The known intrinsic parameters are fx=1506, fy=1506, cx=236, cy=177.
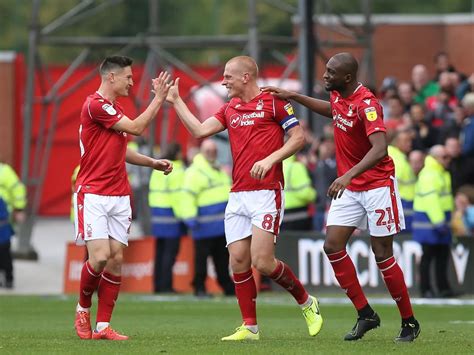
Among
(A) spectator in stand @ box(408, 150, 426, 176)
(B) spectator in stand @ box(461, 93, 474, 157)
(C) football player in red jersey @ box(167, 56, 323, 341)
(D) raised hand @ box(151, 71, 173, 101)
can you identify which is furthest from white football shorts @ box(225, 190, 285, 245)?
(B) spectator in stand @ box(461, 93, 474, 157)

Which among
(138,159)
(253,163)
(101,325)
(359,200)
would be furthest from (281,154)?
(101,325)

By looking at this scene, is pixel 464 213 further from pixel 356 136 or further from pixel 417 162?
pixel 356 136

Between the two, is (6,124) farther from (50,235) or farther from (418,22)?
(418,22)

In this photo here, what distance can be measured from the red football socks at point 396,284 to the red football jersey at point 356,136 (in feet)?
2.29

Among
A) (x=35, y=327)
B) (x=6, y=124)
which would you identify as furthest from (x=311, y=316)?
(x=6, y=124)

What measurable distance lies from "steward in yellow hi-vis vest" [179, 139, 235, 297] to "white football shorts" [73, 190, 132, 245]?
8420 mm

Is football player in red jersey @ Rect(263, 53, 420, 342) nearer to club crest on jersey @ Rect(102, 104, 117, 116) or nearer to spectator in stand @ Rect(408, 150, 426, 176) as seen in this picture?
club crest on jersey @ Rect(102, 104, 117, 116)

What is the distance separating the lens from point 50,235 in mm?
36406

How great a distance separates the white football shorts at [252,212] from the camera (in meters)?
13.4

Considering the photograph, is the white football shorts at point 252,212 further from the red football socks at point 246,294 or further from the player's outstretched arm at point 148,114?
the player's outstretched arm at point 148,114

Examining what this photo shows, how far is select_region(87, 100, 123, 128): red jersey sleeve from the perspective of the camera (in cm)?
1340

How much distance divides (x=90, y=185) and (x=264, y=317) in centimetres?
476

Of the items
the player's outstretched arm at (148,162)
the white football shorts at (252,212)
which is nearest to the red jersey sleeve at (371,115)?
the white football shorts at (252,212)

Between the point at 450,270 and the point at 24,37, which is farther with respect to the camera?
the point at 24,37
